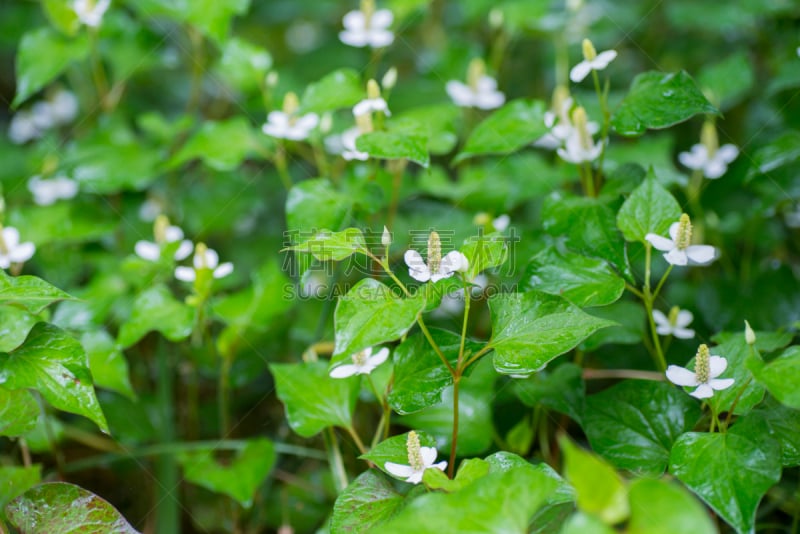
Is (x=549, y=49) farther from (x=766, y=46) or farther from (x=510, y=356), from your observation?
(x=510, y=356)

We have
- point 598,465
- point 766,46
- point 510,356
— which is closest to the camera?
point 598,465

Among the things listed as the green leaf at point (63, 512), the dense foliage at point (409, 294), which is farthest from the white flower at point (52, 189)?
the green leaf at point (63, 512)

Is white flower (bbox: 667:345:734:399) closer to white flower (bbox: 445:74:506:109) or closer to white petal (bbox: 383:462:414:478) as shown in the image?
white petal (bbox: 383:462:414:478)

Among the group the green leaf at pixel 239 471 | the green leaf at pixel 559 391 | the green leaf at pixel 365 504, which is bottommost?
the green leaf at pixel 239 471

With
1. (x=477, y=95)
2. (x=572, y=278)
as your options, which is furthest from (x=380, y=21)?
(x=572, y=278)

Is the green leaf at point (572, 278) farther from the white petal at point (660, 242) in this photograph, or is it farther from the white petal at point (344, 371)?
the white petal at point (344, 371)

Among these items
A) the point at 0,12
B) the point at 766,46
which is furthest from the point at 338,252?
the point at 0,12
